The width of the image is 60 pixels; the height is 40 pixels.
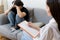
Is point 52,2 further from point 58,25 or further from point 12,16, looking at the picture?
point 12,16

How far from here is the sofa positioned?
93.5 inches

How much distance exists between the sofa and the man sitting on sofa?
12 cm

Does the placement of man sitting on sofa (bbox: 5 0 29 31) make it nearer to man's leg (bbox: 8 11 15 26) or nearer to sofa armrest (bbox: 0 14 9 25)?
man's leg (bbox: 8 11 15 26)

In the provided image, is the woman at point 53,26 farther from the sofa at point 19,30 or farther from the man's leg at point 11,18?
the man's leg at point 11,18

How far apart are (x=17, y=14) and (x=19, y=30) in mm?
320

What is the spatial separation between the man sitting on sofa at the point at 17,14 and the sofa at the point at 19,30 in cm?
12

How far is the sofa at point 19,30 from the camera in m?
2.38

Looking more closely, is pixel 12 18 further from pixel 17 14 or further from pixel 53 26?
pixel 53 26

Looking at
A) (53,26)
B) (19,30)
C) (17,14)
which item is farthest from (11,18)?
(53,26)

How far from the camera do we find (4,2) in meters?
3.50

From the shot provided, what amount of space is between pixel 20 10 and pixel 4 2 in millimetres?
1097

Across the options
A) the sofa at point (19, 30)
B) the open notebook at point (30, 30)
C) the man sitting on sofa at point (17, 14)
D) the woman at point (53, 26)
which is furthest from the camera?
the man sitting on sofa at point (17, 14)

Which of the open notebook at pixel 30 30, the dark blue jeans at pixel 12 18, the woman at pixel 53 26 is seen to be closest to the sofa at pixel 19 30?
the dark blue jeans at pixel 12 18

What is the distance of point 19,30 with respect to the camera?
2.45 metres
